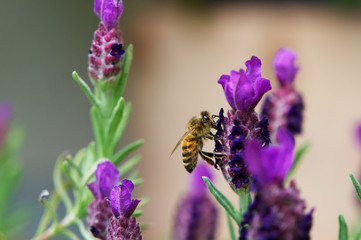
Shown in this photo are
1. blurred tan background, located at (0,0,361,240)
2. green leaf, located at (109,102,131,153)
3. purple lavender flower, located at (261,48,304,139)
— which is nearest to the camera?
green leaf, located at (109,102,131,153)

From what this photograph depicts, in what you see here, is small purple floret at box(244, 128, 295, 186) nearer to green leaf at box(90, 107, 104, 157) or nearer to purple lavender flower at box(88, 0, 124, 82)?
purple lavender flower at box(88, 0, 124, 82)

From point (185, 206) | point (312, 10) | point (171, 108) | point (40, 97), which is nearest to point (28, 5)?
point (40, 97)

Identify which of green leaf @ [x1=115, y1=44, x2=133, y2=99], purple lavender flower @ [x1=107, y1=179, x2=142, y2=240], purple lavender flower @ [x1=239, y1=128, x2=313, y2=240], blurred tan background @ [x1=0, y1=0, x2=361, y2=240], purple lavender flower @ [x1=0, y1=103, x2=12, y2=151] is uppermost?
blurred tan background @ [x1=0, y1=0, x2=361, y2=240]

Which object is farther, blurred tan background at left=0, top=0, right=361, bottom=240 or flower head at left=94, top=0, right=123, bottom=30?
blurred tan background at left=0, top=0, right=361, bottom=240

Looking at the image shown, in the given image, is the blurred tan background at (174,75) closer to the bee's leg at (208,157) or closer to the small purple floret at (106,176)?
the bee's leg at (208,157)

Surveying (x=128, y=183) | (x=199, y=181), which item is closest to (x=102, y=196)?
(x=128, y=183)

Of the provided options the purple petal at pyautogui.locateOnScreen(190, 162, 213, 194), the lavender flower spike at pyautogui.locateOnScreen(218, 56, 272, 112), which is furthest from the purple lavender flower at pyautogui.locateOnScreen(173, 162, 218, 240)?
the lavender flower spike at pyautogui.locateOnScreen(218, 56, 272, 112)

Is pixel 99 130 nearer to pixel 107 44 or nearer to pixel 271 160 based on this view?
pixel 107 44
